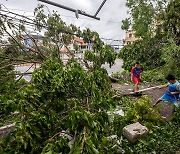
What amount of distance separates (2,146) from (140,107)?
3.74 metres

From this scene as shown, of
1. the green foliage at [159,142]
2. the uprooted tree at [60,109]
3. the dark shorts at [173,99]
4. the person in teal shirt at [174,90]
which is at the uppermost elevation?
the uprooted tree at [60,109]

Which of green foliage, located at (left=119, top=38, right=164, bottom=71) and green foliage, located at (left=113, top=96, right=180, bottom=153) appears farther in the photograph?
green foliage, located at (left=119, top=38, right=164, bottom=71)

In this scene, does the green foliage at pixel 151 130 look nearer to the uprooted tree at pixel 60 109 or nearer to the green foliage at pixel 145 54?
the uprooted tree at pixel 60 109

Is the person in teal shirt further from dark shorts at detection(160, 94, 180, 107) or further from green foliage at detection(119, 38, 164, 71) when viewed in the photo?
green foliage at detection(119, 38, 164, 71)

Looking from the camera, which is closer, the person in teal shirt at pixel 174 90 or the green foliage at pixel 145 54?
the person in teal shirt at pixel 174 90

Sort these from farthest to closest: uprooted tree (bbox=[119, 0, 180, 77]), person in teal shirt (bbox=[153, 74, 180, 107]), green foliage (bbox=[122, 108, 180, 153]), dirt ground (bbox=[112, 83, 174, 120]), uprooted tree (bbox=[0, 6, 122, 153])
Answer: uprooted tree (bbox=[119, 0, 180, 77]), dirt ground (bbox=[112, 83, 174, 120]), person in teal shirt (bbox=[153, 74, 180, 107]), green foliage (bbox=[122, 108, 180, 153]), uprooted tree (bbox=[0, 6, 122, 153])

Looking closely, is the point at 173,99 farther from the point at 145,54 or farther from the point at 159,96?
the point at 145,54

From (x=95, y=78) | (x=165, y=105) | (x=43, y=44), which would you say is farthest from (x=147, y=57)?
(x=95, y=78)

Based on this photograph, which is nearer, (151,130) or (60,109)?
(60,109)

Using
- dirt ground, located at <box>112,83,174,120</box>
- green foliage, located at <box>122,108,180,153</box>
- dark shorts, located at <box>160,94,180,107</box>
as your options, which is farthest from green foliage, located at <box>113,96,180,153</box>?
dirt ground, located at <box>112,83,174,120</box>

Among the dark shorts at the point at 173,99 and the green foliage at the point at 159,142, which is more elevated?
the dark shorts at the point at 173,99

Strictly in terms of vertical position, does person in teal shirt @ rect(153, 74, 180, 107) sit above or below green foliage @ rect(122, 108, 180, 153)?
above

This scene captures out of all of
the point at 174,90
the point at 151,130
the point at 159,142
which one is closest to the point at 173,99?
the point at 174,90

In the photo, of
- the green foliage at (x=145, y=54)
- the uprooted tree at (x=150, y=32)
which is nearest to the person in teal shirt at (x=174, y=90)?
the uprooted tree at (x=150, y=32)
